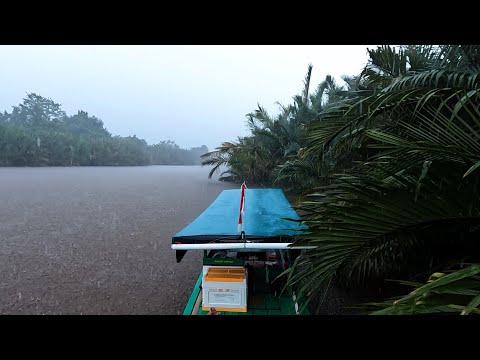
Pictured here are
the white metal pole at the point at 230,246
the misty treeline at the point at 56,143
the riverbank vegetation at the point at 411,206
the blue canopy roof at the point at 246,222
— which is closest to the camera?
the riverbank vegetation at the point at 411,206

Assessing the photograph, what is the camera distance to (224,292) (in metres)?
2.46

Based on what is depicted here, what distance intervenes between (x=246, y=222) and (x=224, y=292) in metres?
0.71

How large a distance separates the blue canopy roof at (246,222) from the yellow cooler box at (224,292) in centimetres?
39

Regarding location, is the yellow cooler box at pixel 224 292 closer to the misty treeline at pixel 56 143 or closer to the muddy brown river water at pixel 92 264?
the muddy brown river water at pixel 92 264

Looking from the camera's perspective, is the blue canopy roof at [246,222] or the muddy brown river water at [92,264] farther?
the muddy brown river water at [92,264]

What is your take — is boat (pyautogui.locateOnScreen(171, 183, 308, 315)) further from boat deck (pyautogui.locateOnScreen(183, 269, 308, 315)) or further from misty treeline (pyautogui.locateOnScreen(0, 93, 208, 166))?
misty treeline (pyautogui.locateOnScreen(0, 93, 208, 166))

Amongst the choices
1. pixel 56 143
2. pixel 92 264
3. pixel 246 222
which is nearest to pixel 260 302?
pixel 246 222

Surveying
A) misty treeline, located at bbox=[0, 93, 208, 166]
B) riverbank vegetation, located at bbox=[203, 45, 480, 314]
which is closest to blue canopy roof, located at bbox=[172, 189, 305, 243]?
riverbank vegetation, located at bbox=[203, 45, 480, 314]

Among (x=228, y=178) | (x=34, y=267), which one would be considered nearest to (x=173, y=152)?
(x=228, y=178)

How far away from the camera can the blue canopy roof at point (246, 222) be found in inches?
93.3

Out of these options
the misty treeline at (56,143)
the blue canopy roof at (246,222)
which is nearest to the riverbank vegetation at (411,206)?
the blue canopy roof at (246,222)

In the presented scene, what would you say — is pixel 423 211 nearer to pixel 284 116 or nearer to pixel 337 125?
pixel 337 125

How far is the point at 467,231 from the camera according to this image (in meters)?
1.54
